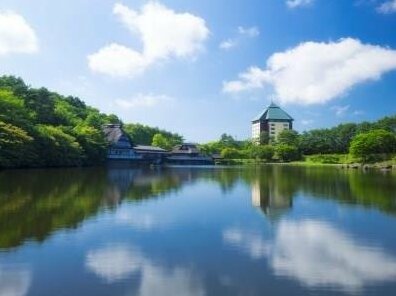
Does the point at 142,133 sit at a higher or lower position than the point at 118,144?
higher

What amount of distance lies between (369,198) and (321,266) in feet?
39.8

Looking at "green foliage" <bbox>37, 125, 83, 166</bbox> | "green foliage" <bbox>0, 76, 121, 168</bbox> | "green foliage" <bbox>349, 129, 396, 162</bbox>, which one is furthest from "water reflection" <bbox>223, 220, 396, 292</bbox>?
"green foliage" <bbox>349, 129, 396, 162</bbox>

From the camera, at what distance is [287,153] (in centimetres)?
8131

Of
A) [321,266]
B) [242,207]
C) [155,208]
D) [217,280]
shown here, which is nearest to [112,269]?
[217,280]

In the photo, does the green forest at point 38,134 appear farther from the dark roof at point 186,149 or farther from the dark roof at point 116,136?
the dark roof at point 186,149

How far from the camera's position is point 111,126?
66.4 meters

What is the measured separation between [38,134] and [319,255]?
36.4m

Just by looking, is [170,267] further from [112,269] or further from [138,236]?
[138,236]

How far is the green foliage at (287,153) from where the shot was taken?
8131 centimetres


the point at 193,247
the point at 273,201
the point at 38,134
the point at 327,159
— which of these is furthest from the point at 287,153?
the point at 193,247

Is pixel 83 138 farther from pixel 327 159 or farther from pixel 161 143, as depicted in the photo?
pixel 327 159

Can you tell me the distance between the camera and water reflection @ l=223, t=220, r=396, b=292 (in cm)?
743

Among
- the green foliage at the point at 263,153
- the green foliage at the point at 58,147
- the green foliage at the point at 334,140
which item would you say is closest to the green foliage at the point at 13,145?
the green foliage at the point at 58,147

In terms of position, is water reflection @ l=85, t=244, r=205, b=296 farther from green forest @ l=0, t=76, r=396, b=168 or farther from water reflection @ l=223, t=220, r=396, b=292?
green forest @ l=0, t=76, r=396, b=168
